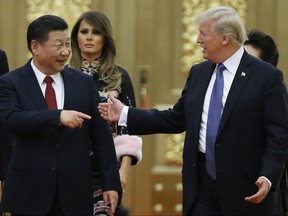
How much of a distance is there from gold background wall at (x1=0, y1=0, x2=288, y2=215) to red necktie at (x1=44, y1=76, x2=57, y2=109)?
3.16 meters

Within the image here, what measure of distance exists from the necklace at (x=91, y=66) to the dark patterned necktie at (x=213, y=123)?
1135 millimetres

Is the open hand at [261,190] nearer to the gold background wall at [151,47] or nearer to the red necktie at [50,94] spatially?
the red necktie at [50,94]

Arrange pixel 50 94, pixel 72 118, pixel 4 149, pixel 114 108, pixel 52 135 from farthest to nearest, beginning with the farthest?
pixel 4 149 → pixel 114 108 → pixel 50 94 → pixel 52 135 → pixel 72 118

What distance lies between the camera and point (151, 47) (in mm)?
8938

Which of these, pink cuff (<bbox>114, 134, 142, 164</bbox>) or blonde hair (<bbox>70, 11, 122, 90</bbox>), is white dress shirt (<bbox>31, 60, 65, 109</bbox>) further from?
pink cuff (<bbox>114, 134, 142, 164</bbox>)

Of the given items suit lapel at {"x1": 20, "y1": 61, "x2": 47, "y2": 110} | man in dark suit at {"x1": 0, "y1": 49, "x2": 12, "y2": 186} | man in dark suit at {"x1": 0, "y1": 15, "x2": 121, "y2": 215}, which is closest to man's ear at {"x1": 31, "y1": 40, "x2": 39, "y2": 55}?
man in dark suit at {"x1": 0, "y1": 15, "x2": 121, "y2": 215}

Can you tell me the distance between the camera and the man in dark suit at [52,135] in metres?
5.57

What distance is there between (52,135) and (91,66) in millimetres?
1253

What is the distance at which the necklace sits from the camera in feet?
22.0

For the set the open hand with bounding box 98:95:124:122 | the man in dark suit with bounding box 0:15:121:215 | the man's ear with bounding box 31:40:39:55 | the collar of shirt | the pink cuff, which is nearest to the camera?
the man in dark suit with bounding box 0:15:121:215

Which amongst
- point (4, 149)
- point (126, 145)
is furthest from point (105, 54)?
point (4, 149)

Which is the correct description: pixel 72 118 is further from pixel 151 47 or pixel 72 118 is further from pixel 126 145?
pixel 151 47

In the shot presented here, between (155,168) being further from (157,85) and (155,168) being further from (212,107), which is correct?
(212,107)

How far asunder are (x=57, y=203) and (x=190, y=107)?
1.01 metres
